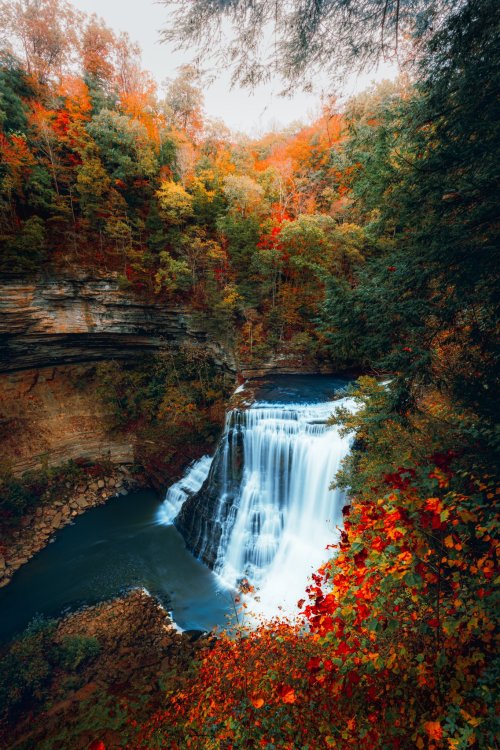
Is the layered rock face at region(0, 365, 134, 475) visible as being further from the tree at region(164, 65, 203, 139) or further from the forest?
the tree at region(164, 65, 203, 139)

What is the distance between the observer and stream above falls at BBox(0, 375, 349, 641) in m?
8.96

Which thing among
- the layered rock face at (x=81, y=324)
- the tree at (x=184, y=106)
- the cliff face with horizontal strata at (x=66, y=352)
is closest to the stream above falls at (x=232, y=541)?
the cliff face with horizontal strata at (x=66, y=352)

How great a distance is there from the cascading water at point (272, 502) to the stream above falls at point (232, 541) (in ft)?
0.10

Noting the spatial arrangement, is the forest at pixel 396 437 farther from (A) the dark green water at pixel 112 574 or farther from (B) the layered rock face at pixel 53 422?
(B) the layered rock face at pixel 53 422

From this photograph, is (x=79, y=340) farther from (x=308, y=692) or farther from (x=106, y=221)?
(x=308, y=692)

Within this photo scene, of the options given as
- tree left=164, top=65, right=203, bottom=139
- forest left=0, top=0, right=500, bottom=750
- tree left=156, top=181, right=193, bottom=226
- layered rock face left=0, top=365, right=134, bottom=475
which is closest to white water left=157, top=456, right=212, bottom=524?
layered rock face left=0, top=365, right=134, bottom=475

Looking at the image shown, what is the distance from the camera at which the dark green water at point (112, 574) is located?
28.8 feet

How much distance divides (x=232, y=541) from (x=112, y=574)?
3984 millimetres

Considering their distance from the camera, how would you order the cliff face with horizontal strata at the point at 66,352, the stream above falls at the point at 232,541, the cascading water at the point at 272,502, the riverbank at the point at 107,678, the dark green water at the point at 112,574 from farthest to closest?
the cliff face with horizontal strata at the point at 66,352
the cascading water at the point at 272,502
the stream above falls at the point at 232,541
the dark green water at the point at 112,574
the riverbank at the point at 107,678

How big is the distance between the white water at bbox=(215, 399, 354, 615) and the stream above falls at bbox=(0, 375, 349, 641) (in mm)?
29

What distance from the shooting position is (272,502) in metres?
10.1

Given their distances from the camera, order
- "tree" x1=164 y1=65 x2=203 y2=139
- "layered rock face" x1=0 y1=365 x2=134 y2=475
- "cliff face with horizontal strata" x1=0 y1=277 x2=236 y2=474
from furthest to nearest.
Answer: "tree" x1=164 y1=65 x2=203 y2=139 → "layered rock face" x1=0 y1=365 x2=134 y2=475 → "cliff face with horizontal strata" x1=0 y1=277 x2=236 y2=474

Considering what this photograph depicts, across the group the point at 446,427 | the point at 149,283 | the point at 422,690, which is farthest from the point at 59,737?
the point at 149,283

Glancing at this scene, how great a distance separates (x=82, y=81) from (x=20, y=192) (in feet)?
31.7
